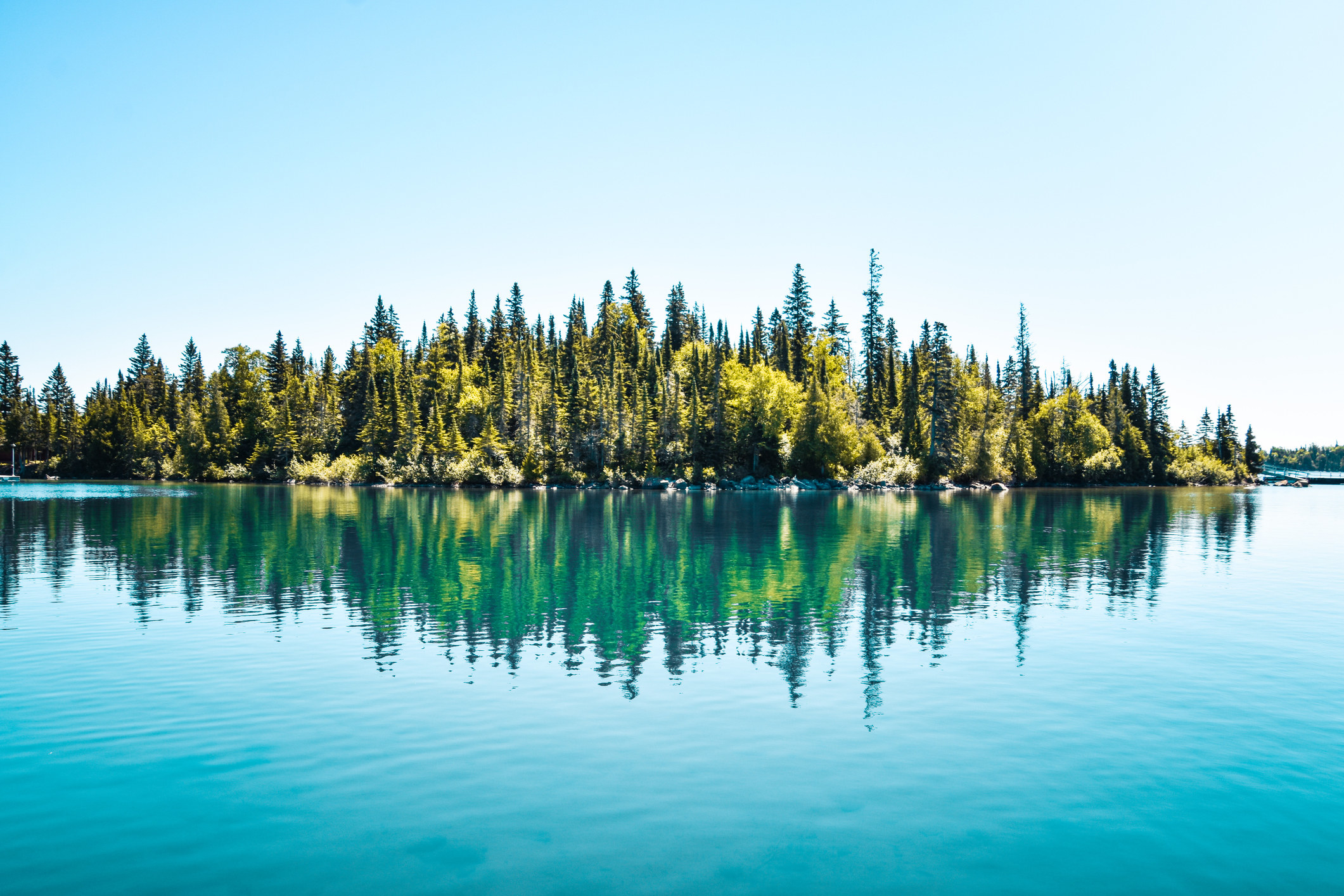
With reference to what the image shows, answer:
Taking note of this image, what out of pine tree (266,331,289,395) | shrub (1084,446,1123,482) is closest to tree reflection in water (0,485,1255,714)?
shrub (1084,446,1123,482)

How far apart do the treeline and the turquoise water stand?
94.3 metres

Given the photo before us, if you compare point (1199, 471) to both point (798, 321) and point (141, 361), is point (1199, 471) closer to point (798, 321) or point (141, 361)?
point (798, 321)

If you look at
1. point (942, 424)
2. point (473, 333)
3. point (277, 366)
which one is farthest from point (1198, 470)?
point (277, 366)

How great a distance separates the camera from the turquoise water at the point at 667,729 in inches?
415

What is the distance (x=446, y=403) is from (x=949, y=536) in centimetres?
11686

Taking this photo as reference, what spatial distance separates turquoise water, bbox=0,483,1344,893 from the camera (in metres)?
10.5

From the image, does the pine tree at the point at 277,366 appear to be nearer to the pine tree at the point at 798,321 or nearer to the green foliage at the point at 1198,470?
the pine tree at the point at 798,321

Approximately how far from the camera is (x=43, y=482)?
143375mm

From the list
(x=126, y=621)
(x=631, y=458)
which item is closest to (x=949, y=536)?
(x=126, y=621)

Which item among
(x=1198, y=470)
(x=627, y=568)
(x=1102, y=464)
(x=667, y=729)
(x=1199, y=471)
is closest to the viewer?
(x=667, y=729)

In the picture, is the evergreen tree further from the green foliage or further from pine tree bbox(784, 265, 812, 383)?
the green foliage

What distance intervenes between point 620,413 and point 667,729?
12071 cm

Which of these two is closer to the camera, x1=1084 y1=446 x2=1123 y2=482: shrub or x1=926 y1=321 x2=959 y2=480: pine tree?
x1=926 y1=321 x2=959 y2=480: pine tree

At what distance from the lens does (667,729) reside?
15625 millimetres
